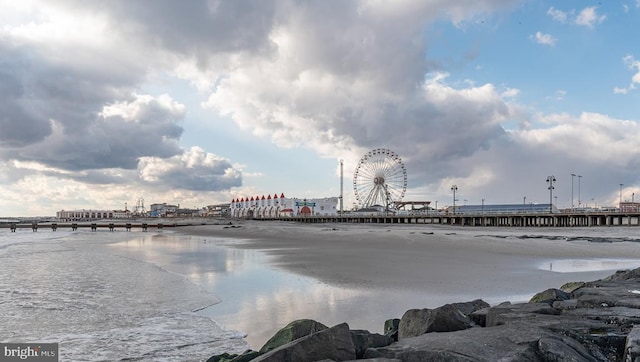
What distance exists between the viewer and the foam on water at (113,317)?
7.12m

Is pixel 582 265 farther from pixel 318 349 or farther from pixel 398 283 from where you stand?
pixel 318 349

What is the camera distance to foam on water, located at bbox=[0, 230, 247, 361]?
712cm

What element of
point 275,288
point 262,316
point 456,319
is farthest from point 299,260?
point 456,319

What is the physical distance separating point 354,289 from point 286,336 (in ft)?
21.1

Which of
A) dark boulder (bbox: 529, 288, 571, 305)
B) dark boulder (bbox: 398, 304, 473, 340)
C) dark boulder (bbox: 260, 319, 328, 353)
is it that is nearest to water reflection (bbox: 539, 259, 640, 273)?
dark boulder (bbox: 529, 288, 571, 305)

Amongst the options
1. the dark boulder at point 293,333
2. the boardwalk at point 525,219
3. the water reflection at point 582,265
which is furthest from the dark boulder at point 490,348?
the boardwalk at point 525,219

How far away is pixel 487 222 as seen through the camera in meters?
83.2

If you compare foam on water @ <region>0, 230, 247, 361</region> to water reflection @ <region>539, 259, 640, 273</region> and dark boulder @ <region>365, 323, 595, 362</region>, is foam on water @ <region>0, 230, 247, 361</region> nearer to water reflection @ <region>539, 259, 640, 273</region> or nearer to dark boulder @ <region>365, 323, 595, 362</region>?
dark boulder @ <region>365, 323, 595, 362</region>

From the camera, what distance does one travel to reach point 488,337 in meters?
5.34

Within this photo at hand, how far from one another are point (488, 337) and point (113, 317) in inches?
303

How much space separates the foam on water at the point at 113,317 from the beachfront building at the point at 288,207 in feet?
397

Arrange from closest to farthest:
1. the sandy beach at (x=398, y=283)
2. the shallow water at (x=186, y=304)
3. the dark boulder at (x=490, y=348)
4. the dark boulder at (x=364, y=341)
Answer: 1. the dark boulder at (x=490, y=348)
2. the dark boulder at (x=364, y=341)
3. the shallow water at (x=186, y=304)
4. the sandy beach at (x=398, y=283)

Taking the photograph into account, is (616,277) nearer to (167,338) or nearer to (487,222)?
(167,338)

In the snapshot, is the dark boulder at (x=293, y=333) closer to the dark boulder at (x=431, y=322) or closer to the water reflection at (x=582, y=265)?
the dark boulder at (x=431, y=322)
